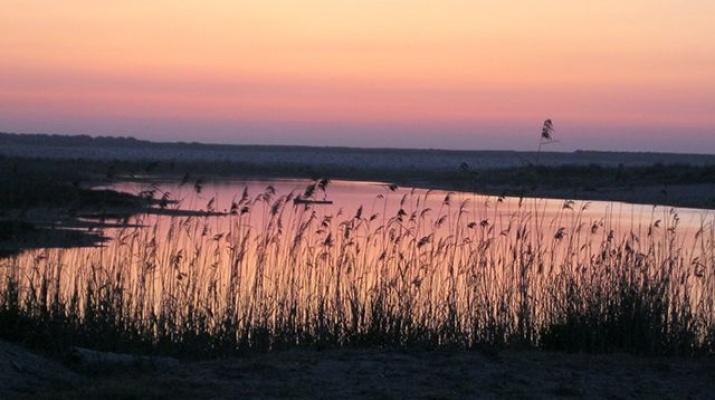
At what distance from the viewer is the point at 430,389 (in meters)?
9.12

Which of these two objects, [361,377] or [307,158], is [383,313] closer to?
[361,377]

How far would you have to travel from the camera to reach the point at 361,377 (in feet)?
31.0

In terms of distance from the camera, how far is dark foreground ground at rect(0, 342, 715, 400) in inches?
348

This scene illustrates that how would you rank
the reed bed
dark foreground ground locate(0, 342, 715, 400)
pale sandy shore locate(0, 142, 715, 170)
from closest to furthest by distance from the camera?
dark foreground ground locate(0, 342, 715, 400) < the reed bed < pale sandy shore locate(0, 142, 715, 170)

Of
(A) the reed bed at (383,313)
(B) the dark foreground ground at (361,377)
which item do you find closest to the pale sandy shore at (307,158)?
(A) the reed bed at (383,313)

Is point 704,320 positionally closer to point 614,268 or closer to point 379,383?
point 614,268

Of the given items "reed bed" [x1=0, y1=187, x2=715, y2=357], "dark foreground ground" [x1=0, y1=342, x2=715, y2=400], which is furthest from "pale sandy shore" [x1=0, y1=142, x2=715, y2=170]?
"dark foreground ground" [x1=0, y1=342, x2=715, y2=400]

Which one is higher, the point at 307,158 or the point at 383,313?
the point at 383,313

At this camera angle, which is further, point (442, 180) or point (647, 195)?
point (442, 180)

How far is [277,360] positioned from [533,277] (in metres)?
4.51

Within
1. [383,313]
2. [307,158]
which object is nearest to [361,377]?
[383,313]

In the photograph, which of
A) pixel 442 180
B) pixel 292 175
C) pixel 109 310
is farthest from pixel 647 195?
pixel 109 310

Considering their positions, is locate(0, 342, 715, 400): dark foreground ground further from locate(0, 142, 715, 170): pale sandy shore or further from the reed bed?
locate(0, 142, 715, 170): pale sandy shore

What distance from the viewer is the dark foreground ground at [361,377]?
8836 millimetres
